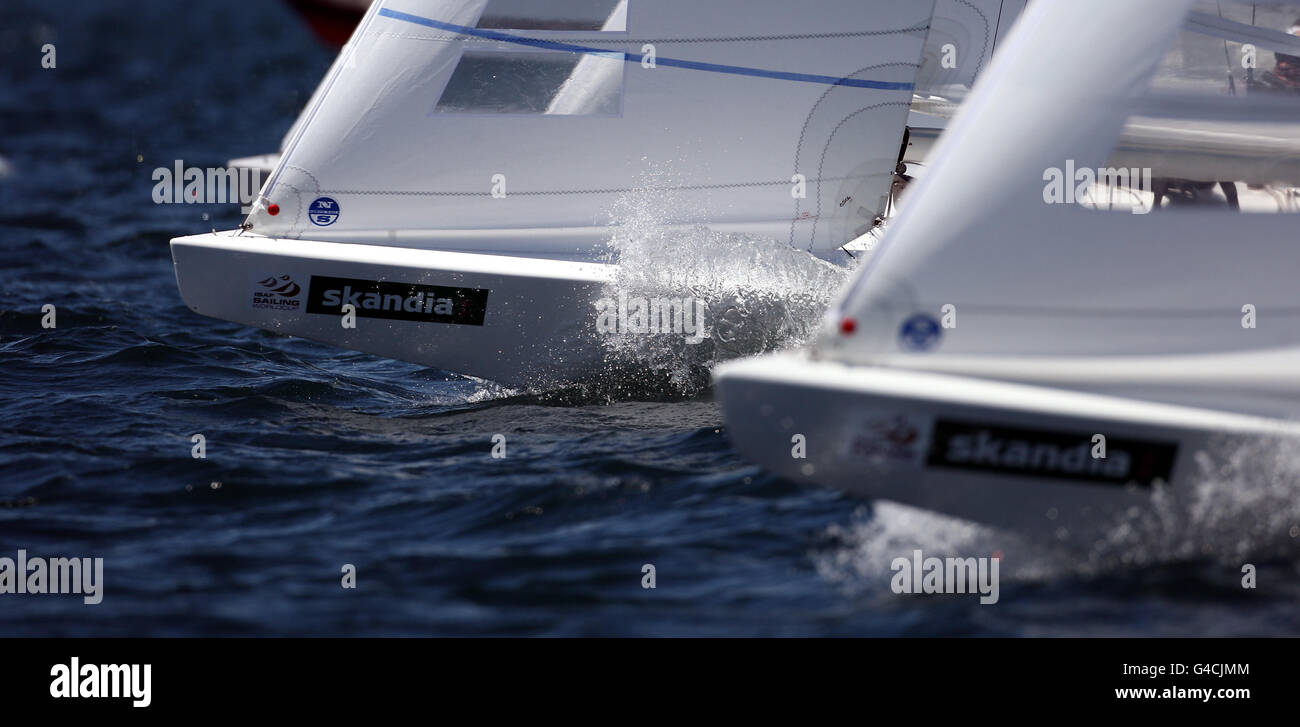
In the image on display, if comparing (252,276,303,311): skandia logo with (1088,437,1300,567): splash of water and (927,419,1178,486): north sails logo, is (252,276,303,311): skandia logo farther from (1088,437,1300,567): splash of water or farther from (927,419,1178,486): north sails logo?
(1088,437,1300,567): splash of water

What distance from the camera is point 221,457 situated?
5.61 metres

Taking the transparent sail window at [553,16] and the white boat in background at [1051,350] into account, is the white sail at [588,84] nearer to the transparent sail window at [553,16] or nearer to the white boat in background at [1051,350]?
the transparent sail window at [553,16]

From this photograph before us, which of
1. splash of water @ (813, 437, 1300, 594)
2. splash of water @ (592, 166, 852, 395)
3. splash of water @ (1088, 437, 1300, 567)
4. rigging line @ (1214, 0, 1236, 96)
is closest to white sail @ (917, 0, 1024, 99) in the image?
splash of water @ (592, 166, 852, 395)

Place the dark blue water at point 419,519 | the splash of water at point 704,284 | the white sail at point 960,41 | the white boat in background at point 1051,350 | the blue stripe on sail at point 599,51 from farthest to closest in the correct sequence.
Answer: the white sail at point 960,41 → the blue stripe on sail at point 599,51 → the splash of water at point 704,284 → the dark blue water at point 419,519 → the white boat in background at point 1051,350

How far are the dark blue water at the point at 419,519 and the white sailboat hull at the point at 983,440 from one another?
0.28m

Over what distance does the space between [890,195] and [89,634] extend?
4.12m

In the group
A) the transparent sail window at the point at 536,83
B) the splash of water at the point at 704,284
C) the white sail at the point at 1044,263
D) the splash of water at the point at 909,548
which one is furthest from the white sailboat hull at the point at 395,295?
the white sail at the point at 1044,263

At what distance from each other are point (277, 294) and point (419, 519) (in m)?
1.62

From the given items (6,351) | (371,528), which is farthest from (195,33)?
(371,528)

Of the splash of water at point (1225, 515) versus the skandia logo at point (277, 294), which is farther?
the skandia logo at point (277, 294)
